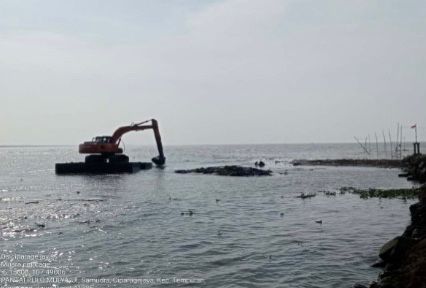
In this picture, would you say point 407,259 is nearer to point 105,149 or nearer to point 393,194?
point 393,194

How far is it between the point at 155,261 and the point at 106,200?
770 inches

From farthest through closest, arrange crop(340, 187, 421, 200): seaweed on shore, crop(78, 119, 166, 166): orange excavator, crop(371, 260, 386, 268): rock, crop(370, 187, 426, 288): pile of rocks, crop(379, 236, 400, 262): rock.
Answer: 1. crop(78, 119, 166, 166): orange excavator
2. crop(340, 187, 421, 200): seaweed on shore
3. crop(371, 260, 386, 268): rock
4. crop(379, 236, 400, 262): rock
5. crop(370, 187, 426, 288): pile of rocks

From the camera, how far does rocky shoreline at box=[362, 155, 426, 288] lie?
10.6 meters

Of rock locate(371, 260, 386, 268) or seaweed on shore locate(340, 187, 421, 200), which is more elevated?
seaweed on shore locate(340, 187, 421, 200)

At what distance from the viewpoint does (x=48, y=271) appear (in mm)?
15031

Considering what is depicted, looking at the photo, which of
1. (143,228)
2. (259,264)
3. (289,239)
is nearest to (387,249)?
(259,264)

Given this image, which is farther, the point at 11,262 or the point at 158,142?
the point at 158,142

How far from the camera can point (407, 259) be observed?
42.1 feet

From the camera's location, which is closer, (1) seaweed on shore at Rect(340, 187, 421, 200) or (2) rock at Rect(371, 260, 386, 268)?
(2) rock at Rect(371, 260, 386, 268)

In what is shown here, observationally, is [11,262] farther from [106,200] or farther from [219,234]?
[106,200]

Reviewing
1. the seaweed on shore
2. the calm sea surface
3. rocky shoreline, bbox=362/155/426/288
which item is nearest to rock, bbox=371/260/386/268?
rocky shoreline, bbox=362/155/426/288

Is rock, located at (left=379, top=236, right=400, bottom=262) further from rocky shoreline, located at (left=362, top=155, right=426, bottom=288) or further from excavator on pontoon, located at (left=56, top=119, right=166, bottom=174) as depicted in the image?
excavator on pontoon, located at (left=56, top=119, right=166, bottom=174)

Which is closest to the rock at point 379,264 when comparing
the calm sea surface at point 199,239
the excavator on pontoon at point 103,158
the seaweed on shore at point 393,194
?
the calm sea surface at point 199,239

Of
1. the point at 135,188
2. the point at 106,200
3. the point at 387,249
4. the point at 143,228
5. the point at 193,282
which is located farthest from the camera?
the point at 135,188
